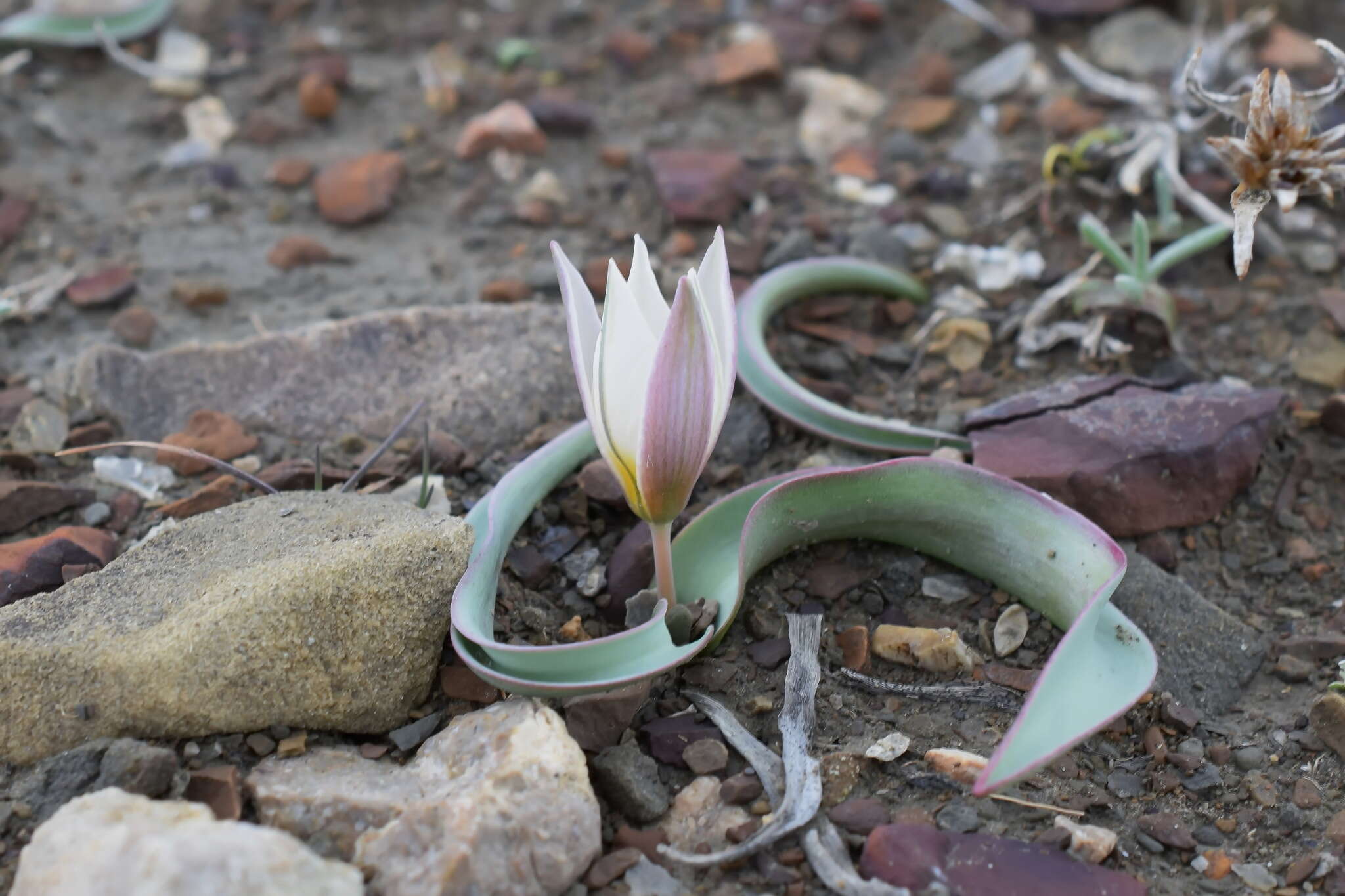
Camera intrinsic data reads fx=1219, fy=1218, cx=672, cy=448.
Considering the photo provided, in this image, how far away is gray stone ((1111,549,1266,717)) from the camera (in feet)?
6.19

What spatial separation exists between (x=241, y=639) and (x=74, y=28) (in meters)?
2.78

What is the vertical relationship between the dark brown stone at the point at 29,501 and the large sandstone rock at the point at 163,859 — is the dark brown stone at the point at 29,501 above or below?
below

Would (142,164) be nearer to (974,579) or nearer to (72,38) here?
(72,38)

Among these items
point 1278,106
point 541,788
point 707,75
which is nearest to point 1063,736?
point 541,788

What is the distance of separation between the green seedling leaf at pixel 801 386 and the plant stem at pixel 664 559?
521mm

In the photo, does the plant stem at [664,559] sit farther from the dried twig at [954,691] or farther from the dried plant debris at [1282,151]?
the dried plant debris at [1282,151]

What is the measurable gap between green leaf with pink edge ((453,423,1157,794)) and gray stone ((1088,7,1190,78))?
75.7 inches

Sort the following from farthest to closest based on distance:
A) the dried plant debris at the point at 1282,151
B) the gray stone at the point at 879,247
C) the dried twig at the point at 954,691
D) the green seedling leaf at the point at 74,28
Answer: the green seedling leaf at the point at 74,28, the gray stone at the point at 879,247, the dried plant debris at the point at 1282,151, the dried twig at the point at 954,691

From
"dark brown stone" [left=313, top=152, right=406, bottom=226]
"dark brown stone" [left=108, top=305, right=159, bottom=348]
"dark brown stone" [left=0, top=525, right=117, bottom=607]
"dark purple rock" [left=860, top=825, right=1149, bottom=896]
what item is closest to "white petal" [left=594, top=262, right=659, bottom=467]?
"dark purple rock" [left=860, top=825, right=1149, bottom=896]

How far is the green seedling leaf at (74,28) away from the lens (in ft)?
11.8

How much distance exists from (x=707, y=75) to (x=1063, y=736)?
2483mm

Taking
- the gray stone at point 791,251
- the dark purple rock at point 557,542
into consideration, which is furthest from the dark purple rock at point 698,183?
the dark purple rock at point 557,542

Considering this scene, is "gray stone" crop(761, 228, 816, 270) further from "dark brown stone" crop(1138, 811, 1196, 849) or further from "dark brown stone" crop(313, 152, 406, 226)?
"dark brown stone" crop(1138, 811, 1196, 849)

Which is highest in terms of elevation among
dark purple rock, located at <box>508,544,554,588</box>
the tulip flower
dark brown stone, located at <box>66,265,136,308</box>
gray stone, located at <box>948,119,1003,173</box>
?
the tulip flower
